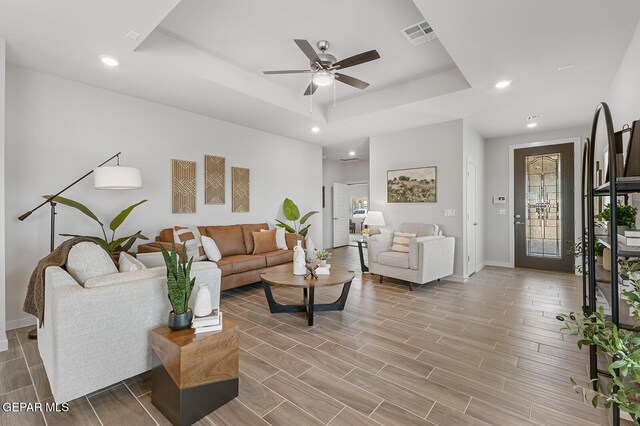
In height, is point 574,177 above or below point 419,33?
below

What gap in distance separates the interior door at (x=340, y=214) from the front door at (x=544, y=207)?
183 inches

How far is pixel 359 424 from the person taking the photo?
171cm

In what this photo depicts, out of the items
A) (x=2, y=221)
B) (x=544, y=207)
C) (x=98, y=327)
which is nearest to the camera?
(x=98, y=327)

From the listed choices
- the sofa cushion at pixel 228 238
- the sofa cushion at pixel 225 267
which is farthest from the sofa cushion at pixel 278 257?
the sofa cushion at pixel 225 267

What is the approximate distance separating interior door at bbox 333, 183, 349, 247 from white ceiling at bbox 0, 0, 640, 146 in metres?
4.50

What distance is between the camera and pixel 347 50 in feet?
10.9

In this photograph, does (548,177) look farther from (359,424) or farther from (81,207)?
(81,207)

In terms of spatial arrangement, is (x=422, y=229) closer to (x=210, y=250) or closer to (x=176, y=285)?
(x=210, y=250)

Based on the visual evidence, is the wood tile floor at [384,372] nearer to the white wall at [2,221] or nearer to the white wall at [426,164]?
the white wall at [2,221]

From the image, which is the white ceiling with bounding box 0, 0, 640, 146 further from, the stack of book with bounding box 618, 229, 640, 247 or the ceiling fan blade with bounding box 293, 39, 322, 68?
the stack of book with bounding box 618, 229, 640, 247

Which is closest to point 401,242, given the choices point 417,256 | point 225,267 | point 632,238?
point 417,256

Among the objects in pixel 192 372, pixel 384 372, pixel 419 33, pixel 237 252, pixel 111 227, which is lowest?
pixel 384 372

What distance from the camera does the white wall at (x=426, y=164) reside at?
4930 mm

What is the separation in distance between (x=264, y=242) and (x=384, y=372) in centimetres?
304
